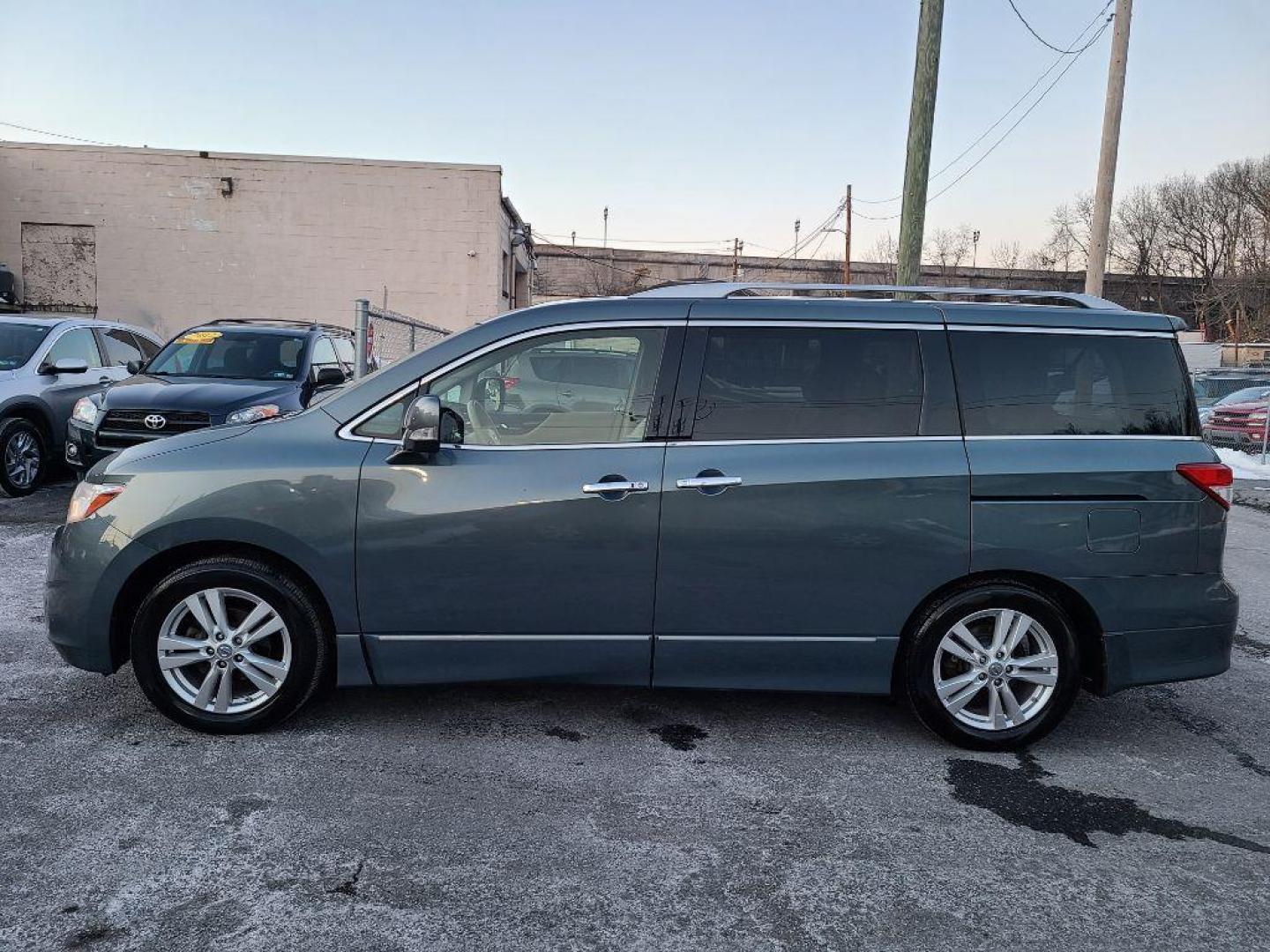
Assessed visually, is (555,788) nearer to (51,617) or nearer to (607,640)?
(607,640)

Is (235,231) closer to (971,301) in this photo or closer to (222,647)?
(222,647)

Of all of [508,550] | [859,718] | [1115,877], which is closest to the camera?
[1115,877]

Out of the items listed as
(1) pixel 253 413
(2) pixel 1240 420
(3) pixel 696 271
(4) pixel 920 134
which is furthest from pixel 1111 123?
(3) pixel 696 271

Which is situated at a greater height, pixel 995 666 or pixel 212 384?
pixel 212 384

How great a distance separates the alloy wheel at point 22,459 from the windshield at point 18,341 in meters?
0.72

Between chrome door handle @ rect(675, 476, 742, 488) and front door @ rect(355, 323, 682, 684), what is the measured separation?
111mm

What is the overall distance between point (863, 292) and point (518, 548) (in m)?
1.93

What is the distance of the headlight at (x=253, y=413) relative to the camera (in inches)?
330

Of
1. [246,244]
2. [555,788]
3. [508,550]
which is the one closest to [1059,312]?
[508,550]

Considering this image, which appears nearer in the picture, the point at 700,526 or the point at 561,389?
the point at 700,526

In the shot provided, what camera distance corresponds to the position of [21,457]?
31.4 feet

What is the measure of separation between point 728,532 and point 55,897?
252 cm

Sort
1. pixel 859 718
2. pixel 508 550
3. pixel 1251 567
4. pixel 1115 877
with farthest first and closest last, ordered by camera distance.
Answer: pixel 1251 567 → pixel 859 718 → pixel 508 550 → pixel 1115 877

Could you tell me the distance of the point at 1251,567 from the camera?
822cm
